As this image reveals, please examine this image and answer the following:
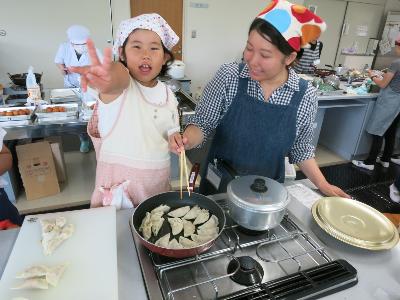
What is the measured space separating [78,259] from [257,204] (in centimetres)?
48

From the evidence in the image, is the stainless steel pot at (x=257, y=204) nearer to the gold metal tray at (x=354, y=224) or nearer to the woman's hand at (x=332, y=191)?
the gold metal tray at (x=354, y=224)

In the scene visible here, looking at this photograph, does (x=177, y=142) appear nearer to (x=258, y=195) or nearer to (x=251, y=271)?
(x=258, y=195)

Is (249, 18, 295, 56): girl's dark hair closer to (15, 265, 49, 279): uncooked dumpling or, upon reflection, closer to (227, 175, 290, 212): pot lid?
(227, 175, 290, 212): pot lid

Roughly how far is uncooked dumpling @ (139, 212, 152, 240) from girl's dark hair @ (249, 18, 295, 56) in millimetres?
730

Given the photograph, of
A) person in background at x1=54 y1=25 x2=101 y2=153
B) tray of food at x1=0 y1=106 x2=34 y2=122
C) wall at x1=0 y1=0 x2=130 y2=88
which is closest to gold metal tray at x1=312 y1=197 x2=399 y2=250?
tray of food at x1=0 y1=106 x2=34 y2=122

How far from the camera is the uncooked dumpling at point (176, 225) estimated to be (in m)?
0.87

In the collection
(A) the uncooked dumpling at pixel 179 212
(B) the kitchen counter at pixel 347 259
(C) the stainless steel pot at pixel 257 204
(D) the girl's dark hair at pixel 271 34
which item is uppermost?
(D) the girl's dark hair at pixel 271 34

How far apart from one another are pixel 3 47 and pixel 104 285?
4.90 m

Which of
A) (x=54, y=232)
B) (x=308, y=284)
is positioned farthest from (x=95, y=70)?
(x=308, y=284)

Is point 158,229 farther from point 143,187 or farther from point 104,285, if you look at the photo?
point 143,187

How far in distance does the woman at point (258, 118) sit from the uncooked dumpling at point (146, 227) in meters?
0.28

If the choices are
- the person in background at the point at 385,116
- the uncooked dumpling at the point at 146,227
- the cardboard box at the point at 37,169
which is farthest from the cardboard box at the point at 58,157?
the person in background at the point at 385,116

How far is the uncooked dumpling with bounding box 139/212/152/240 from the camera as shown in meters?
0.83

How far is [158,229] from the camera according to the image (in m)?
0.87
